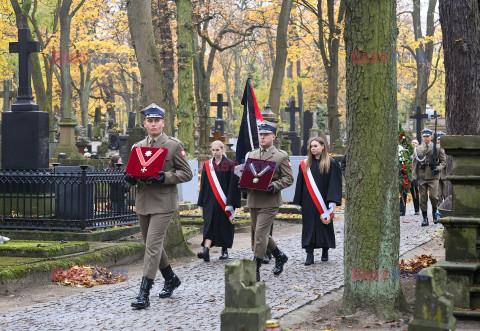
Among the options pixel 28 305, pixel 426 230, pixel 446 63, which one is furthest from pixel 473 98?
pixel 28 305

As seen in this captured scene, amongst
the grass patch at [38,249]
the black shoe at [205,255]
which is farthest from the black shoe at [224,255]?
the grass patch at [38,249]

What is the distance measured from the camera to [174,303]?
25.3 ft

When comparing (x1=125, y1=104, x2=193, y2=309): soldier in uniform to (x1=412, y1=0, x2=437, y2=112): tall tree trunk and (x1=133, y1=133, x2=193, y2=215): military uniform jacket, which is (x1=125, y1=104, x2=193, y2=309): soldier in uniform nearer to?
(x1=133, y1=133, x2=193, y2=215): military uniform jacket

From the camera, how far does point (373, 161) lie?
6.61m

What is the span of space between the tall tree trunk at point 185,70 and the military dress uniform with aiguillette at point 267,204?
43.0 ft

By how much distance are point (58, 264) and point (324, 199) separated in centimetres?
395

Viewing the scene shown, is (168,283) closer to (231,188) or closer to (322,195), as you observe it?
(231,188)

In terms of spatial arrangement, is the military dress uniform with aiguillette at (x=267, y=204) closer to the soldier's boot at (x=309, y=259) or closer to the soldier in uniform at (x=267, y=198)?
the soldier in uniform at (x=267, y=198)

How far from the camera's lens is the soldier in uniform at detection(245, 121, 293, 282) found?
9062 mm

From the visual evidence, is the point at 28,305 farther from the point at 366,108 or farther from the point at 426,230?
the point at 426,230

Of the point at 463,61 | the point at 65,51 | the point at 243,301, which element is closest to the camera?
the point at 243,301

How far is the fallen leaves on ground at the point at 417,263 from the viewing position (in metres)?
9.20

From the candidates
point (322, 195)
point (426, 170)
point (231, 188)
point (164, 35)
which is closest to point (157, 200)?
point (231, 188)

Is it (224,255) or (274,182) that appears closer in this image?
(274,182)
